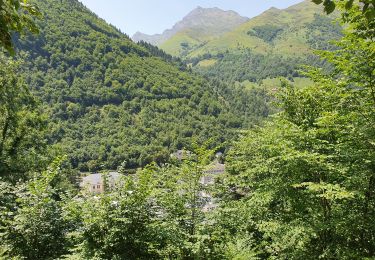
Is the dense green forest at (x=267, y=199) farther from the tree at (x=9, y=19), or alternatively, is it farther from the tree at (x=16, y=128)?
the tree at (x=16, y=128)

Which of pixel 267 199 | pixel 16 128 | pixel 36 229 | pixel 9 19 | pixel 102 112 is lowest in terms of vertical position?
pixel 36 229

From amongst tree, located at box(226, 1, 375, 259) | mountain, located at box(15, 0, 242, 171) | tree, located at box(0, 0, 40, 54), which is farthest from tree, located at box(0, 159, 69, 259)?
mountain, located at box(15, 0, 242, 171)

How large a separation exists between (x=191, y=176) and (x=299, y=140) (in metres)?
3.95

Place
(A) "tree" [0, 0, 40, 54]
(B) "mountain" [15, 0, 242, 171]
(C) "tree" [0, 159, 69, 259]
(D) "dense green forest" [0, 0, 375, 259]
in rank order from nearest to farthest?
(A) "tree" [0, 0, 40, 54], (D) "dense green forest" [0, 0, 375, 259], (C) "tree" [0, 159, 69, 259], (B) "mountain" [15, 0, 242, 171]

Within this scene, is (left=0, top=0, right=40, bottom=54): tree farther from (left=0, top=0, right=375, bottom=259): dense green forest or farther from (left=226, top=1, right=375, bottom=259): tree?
(left=226, top=1, right=375, bottom=259): tree

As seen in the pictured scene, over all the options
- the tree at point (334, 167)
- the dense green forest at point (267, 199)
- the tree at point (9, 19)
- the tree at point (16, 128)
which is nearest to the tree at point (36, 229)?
the dense green forest at point (267, 199)

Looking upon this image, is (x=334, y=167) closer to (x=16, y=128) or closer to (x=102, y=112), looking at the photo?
(x=16, y=128)

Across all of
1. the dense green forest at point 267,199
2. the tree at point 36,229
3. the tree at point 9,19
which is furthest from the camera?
the tree at point 36,229

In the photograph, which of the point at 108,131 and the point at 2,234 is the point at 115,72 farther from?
the point at 2,234

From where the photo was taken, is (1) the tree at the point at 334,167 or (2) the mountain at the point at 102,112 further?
(2) the mountain at the point at 102,112

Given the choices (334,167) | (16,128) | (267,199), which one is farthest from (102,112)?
(334,167)

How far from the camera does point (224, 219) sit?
11.7 metres

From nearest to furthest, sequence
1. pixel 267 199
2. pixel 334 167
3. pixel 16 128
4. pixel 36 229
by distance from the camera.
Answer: pixel 36 229, pixel 334 167, pixel 267 199, pixel 16 128

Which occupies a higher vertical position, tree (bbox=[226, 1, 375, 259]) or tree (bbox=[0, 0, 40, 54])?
tree (bbox=[0, 0, 40, 54])
